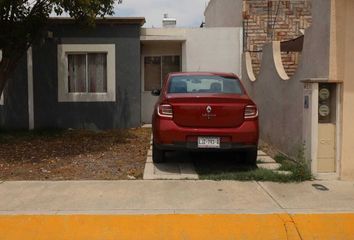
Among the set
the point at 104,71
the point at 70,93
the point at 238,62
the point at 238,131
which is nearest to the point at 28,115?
the point at 70,93

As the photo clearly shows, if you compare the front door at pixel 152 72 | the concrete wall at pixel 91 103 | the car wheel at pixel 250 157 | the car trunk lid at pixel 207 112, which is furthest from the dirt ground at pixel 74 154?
the front door at pixel 152 72

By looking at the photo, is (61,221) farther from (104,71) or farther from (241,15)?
(241,15)

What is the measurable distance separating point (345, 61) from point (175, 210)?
367cm

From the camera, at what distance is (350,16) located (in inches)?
293

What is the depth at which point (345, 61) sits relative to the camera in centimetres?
749

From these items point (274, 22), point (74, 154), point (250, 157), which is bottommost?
point (74, 154)

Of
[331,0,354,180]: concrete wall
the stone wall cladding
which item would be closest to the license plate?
[331,0,354,180]: concrete wall

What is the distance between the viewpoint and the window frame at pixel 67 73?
46.6 feet

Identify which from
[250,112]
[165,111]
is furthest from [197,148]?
[250,112]

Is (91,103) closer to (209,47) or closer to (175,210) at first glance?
(209,47)

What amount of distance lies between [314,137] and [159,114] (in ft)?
8.26

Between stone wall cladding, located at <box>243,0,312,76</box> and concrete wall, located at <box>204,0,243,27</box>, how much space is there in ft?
1.52

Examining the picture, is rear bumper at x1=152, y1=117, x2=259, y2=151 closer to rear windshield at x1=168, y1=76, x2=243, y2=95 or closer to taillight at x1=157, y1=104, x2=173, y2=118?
taillight at x1=157, y1=104, x2=173, y2=118

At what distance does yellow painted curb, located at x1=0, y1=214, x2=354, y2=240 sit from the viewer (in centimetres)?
531
